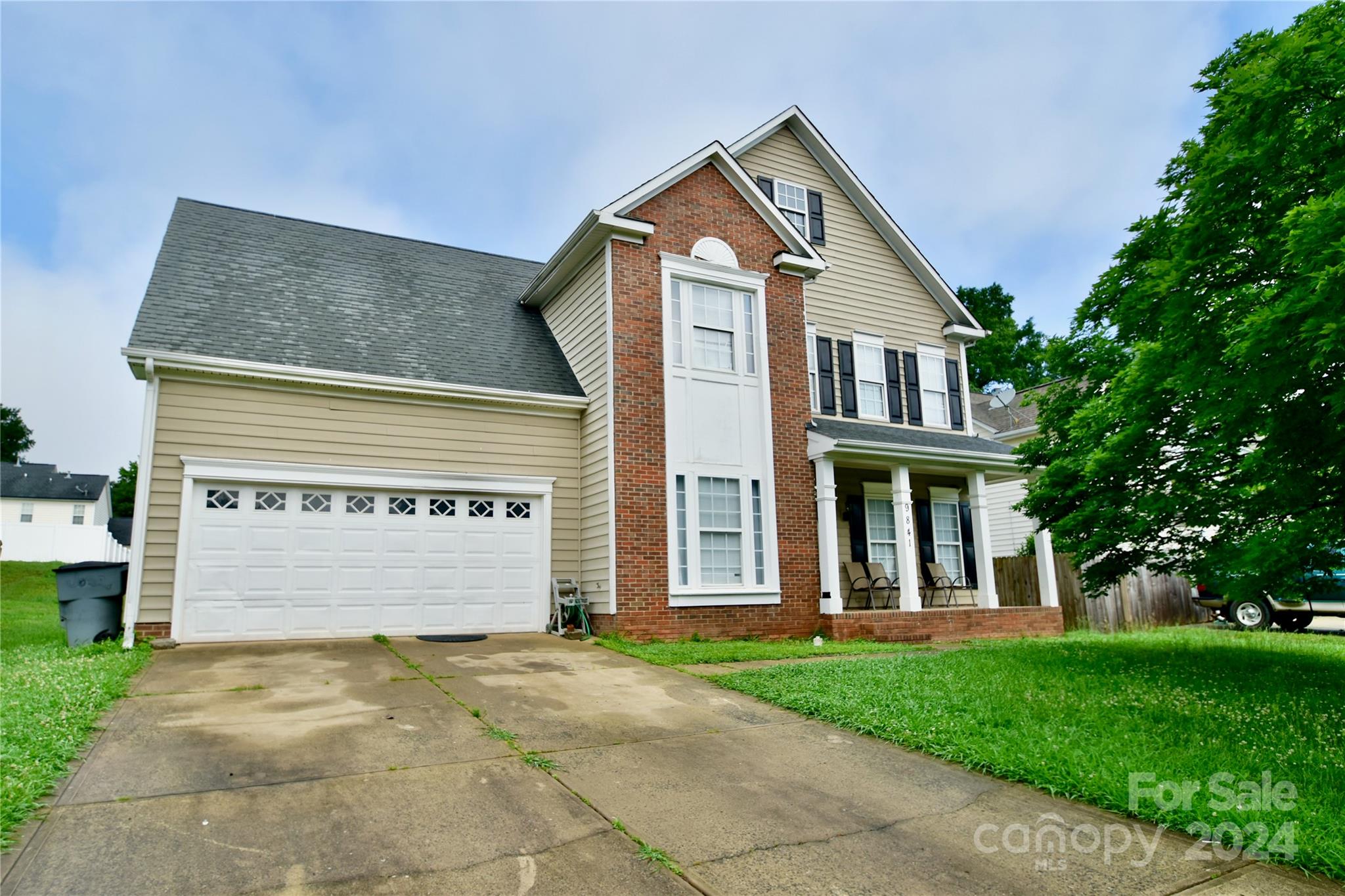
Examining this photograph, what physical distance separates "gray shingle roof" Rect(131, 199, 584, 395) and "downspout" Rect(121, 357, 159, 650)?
22.9 inches

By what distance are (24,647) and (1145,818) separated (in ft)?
38.4

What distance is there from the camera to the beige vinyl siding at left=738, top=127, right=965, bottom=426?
15.5m

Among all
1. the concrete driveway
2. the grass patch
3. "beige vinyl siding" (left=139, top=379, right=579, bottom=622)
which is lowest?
the concrete driveway

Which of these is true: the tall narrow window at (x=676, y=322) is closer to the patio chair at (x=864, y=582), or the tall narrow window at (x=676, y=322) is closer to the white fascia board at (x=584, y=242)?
the white fascia board at (x=584, y=242)

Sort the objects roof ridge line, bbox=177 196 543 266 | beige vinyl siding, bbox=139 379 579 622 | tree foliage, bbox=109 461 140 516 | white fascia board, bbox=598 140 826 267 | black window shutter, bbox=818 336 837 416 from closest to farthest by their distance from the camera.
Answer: beige vinyl siding, bbox=139 379 579 622
white fascia board, bbox=598 140 826 267
roof ridge line, bbox=177 196 543 266
black window shutter, bbox=818 336 837 416
tree foliage, bbox=109 461 140 516

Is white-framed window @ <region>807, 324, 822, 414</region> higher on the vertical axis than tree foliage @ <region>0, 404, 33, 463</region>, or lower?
lower

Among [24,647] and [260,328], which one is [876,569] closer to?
[260,328]

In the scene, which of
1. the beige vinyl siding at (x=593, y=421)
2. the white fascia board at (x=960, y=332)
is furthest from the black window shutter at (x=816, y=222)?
the beige vinyl siding at (x=593, y=421)

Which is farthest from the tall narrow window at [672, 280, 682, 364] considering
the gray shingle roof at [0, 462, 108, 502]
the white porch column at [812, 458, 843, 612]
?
the gray shingle roof at [0, 462, 108, 502]

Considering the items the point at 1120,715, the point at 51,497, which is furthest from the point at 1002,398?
the point at 51,497

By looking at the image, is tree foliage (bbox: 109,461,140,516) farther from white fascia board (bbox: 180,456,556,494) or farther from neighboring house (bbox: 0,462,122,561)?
white fascia board (bbox: 180,456,556,494)

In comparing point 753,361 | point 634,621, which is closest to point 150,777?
point 634,621

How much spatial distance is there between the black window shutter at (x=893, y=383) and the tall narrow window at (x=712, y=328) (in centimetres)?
469

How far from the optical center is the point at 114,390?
40.9 m
